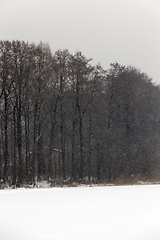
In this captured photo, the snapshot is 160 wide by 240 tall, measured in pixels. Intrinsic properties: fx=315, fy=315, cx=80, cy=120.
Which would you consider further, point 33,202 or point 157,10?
point 157,10

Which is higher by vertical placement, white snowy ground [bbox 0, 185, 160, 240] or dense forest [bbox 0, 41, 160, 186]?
dense forest [bbox 0, 41, 160, 186]

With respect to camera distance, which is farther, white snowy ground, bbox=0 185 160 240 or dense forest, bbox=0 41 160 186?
dense forest, bbox=0 41 160 186

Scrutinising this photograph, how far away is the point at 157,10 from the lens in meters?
42.7

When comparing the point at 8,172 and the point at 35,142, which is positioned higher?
the point at 35,142

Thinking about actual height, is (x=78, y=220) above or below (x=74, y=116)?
below

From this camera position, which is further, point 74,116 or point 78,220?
point 74,116

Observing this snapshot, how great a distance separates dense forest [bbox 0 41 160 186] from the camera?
25.8 metres

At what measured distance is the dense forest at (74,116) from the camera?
25766 mm

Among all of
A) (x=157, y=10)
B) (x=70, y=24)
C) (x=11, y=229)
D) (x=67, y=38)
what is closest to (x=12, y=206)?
(x=11, y=229)

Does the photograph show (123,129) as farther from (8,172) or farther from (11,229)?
(11,229)

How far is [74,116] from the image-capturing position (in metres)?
32.3

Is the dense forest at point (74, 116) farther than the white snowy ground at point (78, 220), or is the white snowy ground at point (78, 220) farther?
the dense forest at point (74, 116)

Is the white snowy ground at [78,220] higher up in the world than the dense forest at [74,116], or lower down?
lower down

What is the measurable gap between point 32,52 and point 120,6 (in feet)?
80.8
